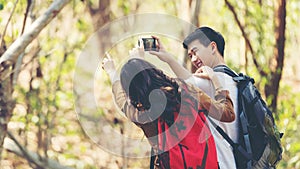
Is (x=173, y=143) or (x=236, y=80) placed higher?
(x=236, y=80)

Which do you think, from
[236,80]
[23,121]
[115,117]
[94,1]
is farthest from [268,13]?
[236,80]

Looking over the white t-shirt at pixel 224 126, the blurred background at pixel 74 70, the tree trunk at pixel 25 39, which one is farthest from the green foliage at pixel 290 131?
the white t-shirt at pixel 224 126

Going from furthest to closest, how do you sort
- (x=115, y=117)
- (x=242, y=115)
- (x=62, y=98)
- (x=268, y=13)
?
(x=268, y=13) < (x=62, y=98) < (x=115, y=117) < (x=242, y=115)

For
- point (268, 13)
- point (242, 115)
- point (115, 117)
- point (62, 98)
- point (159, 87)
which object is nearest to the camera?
point (159, 87)

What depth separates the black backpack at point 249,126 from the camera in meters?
2.80

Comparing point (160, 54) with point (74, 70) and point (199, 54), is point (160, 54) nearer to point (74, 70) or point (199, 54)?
point (199, 54)

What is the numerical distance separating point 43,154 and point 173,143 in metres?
3.54

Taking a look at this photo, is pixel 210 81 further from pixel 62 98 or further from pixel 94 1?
pixel 94 1

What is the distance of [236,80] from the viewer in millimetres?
2828

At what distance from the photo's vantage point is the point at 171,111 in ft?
8.66

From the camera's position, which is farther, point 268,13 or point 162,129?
point 268,13

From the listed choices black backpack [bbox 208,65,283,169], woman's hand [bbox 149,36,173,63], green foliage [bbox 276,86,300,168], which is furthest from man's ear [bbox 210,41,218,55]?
green foliage [bbox 276,86,300,168]

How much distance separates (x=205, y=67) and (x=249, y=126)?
27cm

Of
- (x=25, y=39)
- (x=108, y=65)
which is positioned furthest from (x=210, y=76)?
(x=25, y=39)
